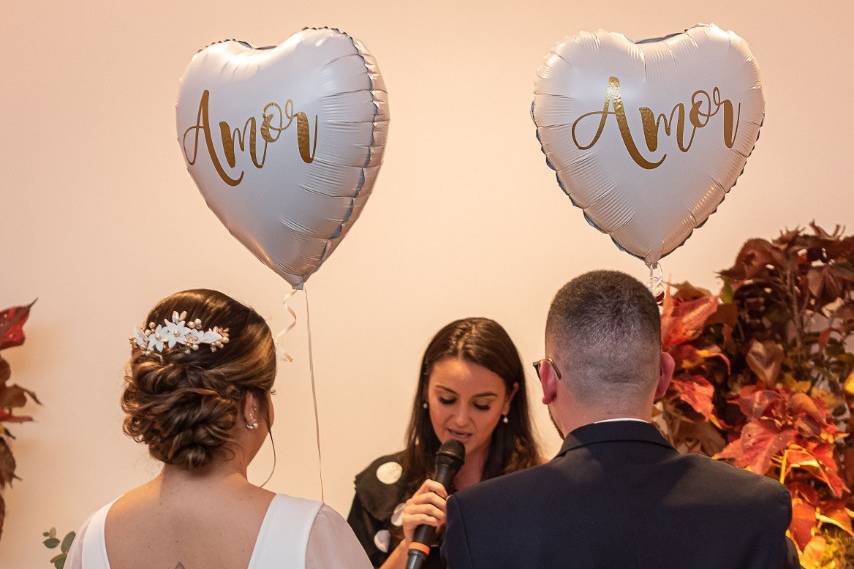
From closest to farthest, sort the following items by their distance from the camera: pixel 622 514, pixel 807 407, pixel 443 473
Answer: pixel 622 514
pixel 443 473
pixel 807 407

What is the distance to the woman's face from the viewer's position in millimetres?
2889

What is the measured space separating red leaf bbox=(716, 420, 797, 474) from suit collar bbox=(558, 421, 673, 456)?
4.41 ft

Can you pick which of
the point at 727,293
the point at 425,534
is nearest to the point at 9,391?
the point at 425,534

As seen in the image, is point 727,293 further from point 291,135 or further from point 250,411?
point 250,411

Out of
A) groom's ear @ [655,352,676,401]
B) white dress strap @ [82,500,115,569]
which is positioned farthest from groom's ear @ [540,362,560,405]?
white dress strap @ [82,500,115,569]

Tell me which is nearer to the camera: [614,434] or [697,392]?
[614,434]

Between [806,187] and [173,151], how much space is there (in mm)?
2099

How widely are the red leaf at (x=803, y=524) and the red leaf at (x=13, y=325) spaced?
7.46 feet

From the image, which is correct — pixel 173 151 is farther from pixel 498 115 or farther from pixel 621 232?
pixel 621 232

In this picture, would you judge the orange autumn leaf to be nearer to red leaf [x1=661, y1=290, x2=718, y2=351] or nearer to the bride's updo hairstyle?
red leaf [x1=661, y1=290, x2=718, y2=351]

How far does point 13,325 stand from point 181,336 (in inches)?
63.7

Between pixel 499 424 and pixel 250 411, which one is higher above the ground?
pixel 250 411

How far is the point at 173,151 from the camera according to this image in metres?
3.72

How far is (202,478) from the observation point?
1.94m
